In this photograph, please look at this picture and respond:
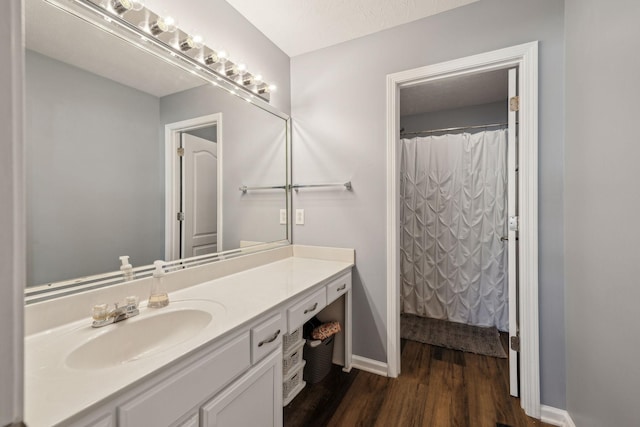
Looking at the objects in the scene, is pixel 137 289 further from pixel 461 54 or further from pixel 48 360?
pixel 461 54

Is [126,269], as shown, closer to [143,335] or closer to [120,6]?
[143,335]

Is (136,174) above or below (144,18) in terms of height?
below

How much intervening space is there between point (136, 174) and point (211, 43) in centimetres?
87

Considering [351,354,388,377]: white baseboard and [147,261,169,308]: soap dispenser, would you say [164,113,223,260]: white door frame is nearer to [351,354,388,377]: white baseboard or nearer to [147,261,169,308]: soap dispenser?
[147,261,169,308]: soap dispenser

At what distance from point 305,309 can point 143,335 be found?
0.68m

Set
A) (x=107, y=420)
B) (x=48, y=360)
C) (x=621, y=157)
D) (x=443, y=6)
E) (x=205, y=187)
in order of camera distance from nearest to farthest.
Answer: (x=107, y=420)
(x=48, y=360)
(x=621, y=157)
(x=205, y=187)
(x=443, y=6)

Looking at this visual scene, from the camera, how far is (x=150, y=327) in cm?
102

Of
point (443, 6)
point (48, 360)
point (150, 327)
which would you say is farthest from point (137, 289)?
point (443, 6)

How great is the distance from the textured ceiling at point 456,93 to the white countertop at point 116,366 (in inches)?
83.8

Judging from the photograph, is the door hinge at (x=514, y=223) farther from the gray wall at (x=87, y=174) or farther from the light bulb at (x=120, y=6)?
the light bulb at (x=120, y=6)

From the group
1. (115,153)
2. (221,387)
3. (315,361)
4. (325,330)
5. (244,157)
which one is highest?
(244,157)

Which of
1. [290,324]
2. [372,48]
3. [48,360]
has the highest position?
[372,48]

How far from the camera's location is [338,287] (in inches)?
68.1

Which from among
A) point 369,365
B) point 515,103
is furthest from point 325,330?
point 515,103
